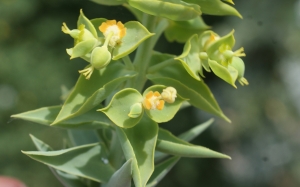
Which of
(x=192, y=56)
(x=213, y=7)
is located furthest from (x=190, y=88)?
(x=213, y=7)

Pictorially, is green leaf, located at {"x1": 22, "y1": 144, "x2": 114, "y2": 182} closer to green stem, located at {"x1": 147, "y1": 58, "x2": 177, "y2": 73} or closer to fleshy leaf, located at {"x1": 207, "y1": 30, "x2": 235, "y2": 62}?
green stem, located at {"x1": 147, "y1": 58, "x2": 177, "y2": 73}

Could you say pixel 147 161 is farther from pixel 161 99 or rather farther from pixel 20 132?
pixel 20 132

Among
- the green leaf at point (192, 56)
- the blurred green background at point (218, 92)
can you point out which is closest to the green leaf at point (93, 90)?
the green leaf at point (192, 56)

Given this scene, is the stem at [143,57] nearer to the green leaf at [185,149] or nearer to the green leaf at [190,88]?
the green leaf at [190,88]

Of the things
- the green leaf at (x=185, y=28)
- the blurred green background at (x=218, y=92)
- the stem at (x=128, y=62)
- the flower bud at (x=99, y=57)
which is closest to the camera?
the flower bud at (x=99, y=57)

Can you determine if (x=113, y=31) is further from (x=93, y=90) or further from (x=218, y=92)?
(x=218, y=92)

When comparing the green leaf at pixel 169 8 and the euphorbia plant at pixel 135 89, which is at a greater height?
the green leaf at pixel 169 8

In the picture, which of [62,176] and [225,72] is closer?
[225,72]

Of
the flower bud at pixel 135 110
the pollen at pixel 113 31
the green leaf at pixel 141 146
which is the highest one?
the pollen at pixel 113 31
